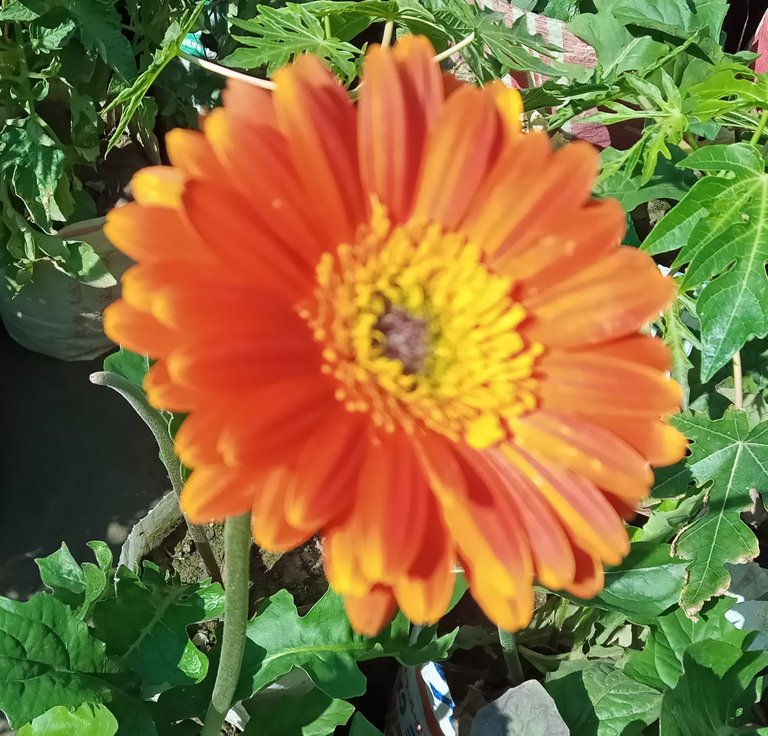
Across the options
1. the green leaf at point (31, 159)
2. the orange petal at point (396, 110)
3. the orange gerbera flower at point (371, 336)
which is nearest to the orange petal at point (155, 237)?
the orange gerbera flower at point (371, 336)

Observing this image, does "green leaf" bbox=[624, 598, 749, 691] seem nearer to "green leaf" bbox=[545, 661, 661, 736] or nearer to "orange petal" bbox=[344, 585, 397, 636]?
"green leaf" bbox=[545, 661, 661, 736]

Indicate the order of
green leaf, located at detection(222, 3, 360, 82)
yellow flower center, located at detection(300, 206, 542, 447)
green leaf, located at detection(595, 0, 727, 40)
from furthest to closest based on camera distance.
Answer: green leaf, located at detection(595, 0, 727, 40) < green leaf, located at detection(222, 3, 360, 82) < yellow flower center, located at detection(300, 206, 542, 447)

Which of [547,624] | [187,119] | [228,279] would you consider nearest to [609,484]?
[228,279]

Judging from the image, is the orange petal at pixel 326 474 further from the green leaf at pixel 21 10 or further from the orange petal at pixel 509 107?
the green leaf at pixel 21 10

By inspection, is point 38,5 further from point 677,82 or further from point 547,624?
point 547,624

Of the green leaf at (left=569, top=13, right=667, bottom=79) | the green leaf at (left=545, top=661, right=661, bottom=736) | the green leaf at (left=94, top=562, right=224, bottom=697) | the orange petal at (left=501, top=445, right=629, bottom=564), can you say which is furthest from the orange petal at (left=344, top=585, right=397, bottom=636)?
the green leaf at (left=569, top=13, right=667, bottom=79)

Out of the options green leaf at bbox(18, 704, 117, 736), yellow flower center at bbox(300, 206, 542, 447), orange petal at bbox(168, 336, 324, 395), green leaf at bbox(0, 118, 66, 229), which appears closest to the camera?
orange petal at bbox(168, 336, 324, 395)
